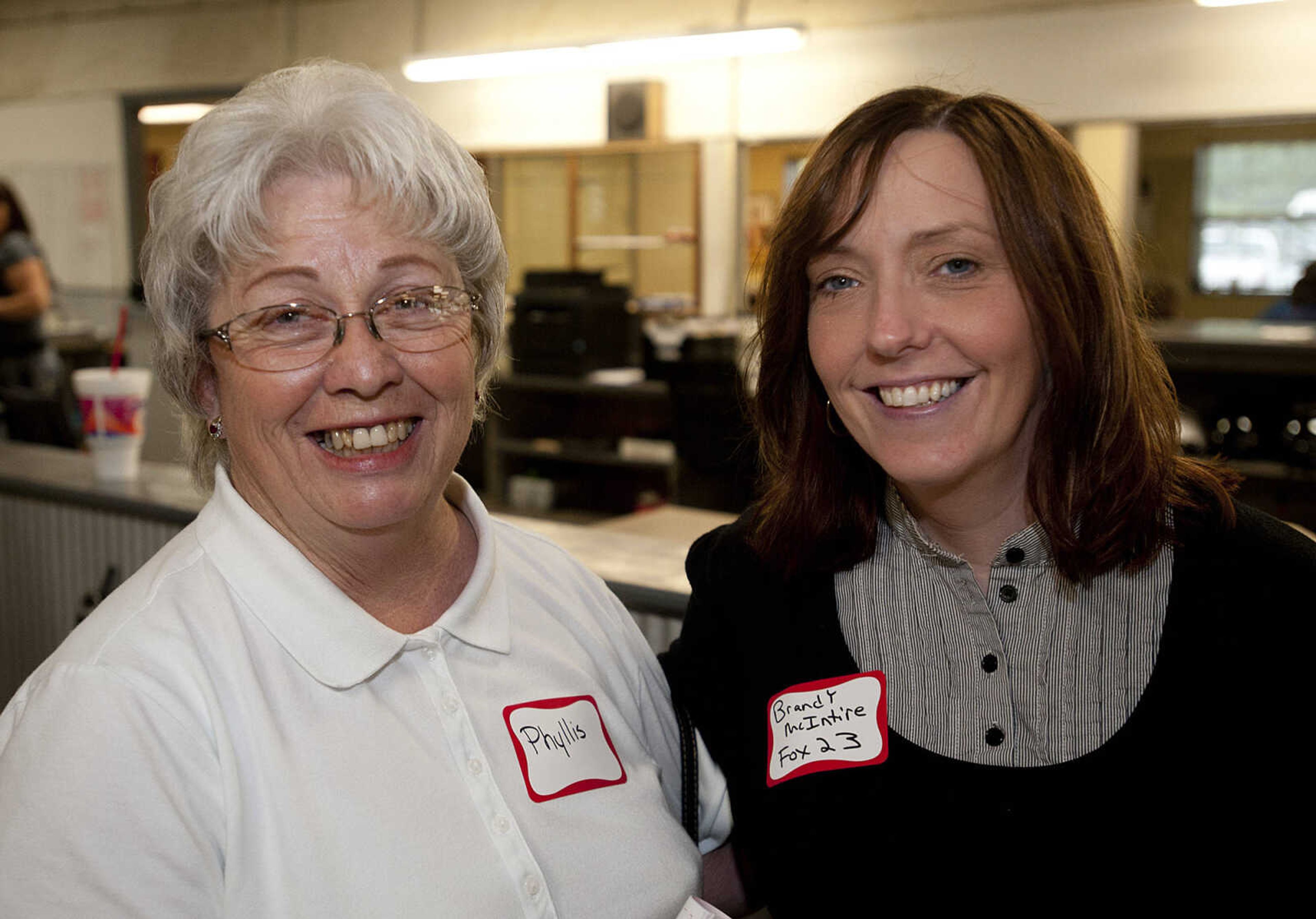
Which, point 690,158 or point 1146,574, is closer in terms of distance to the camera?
point 1146,574

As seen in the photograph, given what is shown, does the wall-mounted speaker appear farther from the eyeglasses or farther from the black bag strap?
the eyeglasses

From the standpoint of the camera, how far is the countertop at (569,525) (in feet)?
6.47

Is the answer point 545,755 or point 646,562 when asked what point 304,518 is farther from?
point 646,562

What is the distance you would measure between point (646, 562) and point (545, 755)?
80 centimetres

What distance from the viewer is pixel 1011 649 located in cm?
136

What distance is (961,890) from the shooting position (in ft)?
4.31

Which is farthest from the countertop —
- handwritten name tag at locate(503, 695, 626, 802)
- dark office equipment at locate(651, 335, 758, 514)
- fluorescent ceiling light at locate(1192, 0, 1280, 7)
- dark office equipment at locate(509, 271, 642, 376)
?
fluorescent ceiling light at locate(1192, 0, 1280, 7)

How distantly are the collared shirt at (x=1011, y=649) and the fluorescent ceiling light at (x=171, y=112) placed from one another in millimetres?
9174

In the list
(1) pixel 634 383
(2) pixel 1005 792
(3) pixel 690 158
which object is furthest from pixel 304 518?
(3) pixel 690 158

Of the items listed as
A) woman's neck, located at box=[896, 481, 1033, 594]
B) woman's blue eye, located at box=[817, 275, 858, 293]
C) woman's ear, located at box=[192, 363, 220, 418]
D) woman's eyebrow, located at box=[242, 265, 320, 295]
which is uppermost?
woman's eyebrow, located at box=[242, 265, 320, 295]

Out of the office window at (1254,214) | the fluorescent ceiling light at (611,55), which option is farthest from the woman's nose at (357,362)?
the office window at (1254,214)

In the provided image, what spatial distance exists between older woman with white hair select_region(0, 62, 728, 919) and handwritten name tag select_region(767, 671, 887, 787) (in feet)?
0.57

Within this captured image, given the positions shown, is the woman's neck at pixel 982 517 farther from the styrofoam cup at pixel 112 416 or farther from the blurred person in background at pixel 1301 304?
the blurred person in background at pixel 1301 304

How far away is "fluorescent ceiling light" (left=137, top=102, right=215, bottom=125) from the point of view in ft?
31.0
